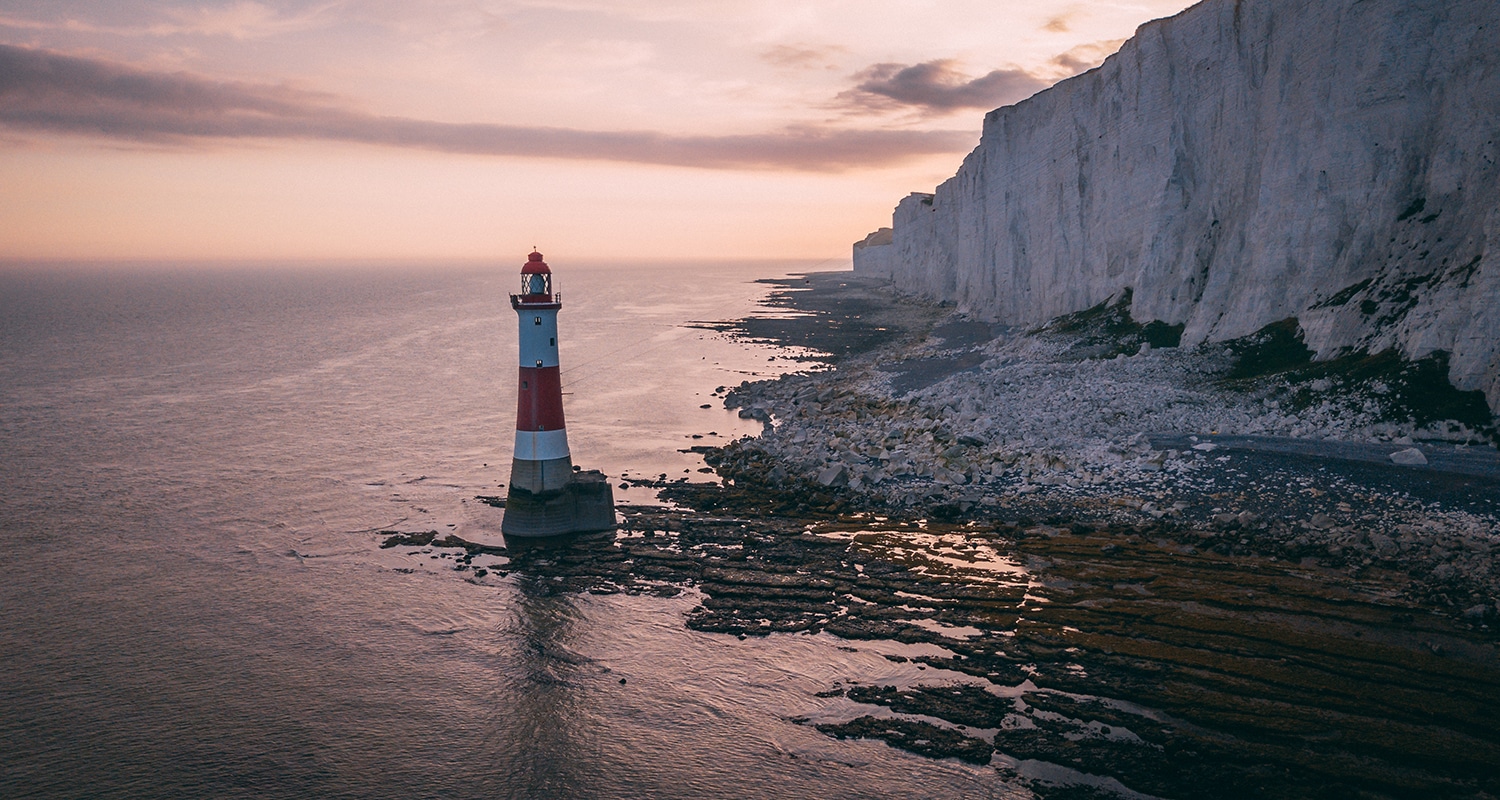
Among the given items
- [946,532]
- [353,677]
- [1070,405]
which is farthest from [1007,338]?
[353,677]

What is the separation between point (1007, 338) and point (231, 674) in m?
44.4

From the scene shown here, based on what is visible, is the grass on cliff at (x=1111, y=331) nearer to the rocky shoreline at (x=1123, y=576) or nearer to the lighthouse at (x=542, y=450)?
the rocky shoreline at (x=1123, y=576)

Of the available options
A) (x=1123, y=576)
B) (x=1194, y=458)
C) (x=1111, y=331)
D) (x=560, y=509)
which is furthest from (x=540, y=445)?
(x=1111, y=331)

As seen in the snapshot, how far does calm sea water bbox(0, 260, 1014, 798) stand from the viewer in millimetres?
12859

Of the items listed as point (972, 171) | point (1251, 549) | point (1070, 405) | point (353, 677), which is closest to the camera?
point (353, 677)

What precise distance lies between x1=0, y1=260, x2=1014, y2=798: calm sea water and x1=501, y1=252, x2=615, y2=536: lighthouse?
1889mm

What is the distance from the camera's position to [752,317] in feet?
316

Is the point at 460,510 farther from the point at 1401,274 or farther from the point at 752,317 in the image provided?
the point at 752,317

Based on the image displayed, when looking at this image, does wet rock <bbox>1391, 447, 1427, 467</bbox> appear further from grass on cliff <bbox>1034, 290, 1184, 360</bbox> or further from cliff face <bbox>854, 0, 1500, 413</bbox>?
grass on cliff <bbox>1034, 290, 1184, 360</bbox>

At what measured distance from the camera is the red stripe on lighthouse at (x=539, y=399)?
2161 centimetres

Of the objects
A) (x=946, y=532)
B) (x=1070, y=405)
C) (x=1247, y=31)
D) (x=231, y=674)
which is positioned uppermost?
(x=1247, y=31)

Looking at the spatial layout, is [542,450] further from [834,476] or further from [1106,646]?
[1106,646]

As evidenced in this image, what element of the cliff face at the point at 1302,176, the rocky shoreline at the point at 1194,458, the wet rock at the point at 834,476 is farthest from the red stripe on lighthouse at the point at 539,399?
the cliff face at the point at 1302,176

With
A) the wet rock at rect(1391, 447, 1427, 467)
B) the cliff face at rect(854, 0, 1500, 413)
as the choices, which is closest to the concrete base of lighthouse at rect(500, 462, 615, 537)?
the wet rock at rect(1391, 447, 1427, 467)
